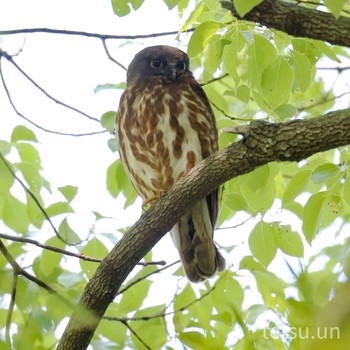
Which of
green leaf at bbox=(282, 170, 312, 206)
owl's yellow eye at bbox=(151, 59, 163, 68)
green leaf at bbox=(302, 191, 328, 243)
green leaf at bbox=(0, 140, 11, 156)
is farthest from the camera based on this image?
owl's yellow eye at bbox=(151, 59, 163, 68)

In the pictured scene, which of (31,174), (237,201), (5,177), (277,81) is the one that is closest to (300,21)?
(277,81)

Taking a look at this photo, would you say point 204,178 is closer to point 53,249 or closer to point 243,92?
point 243,92

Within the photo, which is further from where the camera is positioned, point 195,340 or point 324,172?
point 324,172

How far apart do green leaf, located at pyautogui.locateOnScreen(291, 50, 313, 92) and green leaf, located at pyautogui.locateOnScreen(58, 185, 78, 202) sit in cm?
148

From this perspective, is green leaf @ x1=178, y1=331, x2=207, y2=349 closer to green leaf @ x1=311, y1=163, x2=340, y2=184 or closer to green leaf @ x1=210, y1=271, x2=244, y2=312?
green leaf @ x1=311, y1=163, x2=340, y2=184

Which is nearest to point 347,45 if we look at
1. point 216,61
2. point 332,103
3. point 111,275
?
point 216,61

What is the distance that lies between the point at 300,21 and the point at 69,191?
1.90m

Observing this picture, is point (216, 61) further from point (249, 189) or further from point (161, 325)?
point (161, 325)

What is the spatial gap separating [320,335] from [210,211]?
3.43 m

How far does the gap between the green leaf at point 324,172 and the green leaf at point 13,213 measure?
2003mm

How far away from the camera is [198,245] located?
454 cm

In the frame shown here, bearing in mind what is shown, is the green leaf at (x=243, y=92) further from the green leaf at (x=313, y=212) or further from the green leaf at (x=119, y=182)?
the green leaf at (x=119, y=182)

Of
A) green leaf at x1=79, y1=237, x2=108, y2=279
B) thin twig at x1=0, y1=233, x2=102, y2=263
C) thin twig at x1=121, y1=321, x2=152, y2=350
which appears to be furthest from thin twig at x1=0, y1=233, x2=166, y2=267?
thin twig at x1=121, y1=321, x2=152, y2=350

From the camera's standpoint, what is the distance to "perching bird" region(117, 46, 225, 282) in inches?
168
